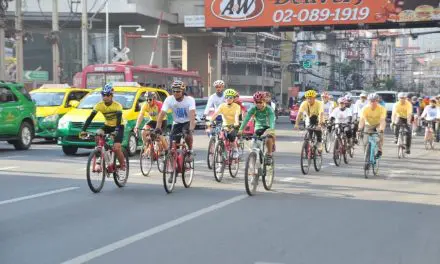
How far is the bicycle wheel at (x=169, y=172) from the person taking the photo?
11.7 m

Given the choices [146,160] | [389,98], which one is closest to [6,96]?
[146,160]

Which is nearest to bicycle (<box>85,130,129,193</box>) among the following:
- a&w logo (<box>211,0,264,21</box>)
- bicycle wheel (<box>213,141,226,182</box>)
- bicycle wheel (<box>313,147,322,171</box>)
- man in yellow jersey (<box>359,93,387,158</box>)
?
bicycle wheel (<box>213,141,226,182</box>)

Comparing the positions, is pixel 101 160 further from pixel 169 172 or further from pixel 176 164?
pixel 176 164

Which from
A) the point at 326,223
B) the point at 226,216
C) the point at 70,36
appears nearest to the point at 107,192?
the point at 226,216

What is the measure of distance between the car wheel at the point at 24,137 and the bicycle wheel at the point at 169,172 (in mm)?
10492

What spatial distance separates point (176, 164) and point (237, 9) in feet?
93.9

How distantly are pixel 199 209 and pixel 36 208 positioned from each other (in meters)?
2.37

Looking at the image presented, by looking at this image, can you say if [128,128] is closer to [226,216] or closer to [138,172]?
[138,172]

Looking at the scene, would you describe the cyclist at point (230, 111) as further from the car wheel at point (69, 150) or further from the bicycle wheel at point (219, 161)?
the car wheel at point (69, 150)

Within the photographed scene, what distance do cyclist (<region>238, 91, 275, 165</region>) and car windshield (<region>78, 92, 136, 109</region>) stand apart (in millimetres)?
7392

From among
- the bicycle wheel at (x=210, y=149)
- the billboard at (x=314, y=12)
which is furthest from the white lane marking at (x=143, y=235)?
the billboard at (x=314, y=12)

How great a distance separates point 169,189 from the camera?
11.9 meters

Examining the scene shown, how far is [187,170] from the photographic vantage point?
1262 cm

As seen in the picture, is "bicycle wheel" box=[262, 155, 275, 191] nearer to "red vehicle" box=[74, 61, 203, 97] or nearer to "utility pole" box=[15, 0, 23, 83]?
"red vehicle" box=[74, 61, 203, 97]
